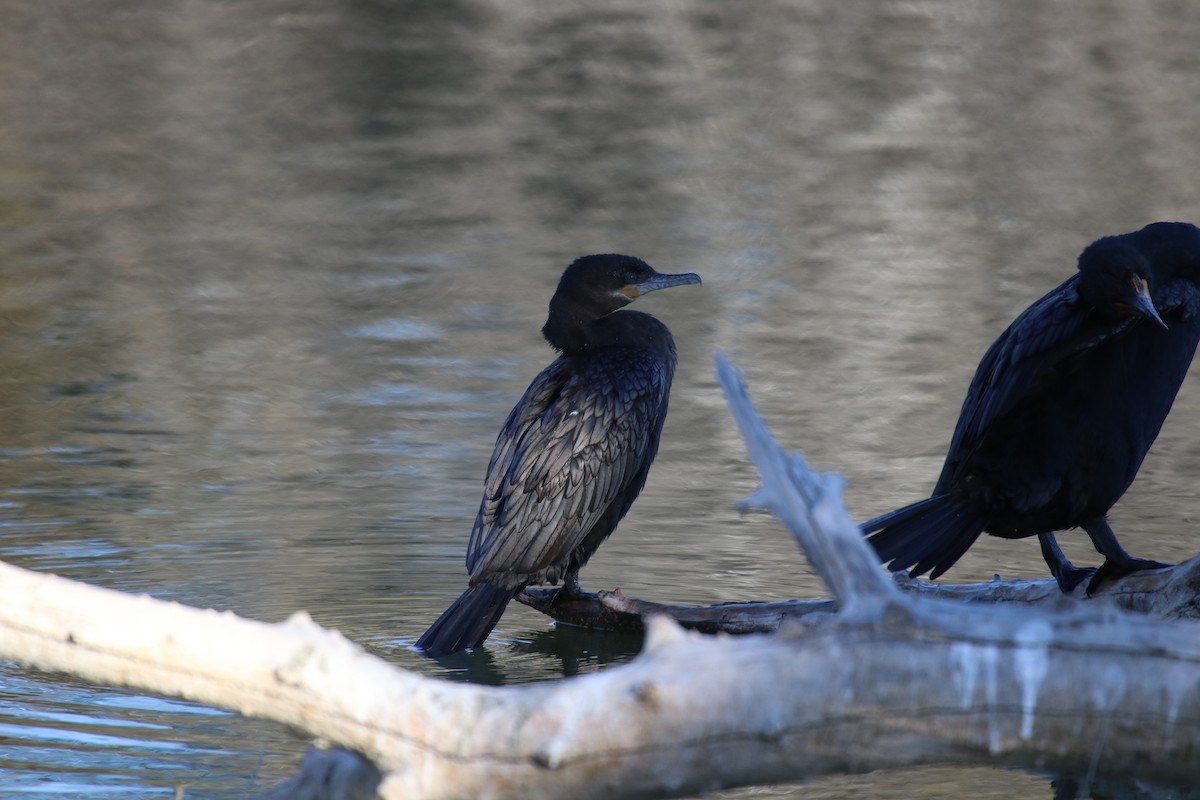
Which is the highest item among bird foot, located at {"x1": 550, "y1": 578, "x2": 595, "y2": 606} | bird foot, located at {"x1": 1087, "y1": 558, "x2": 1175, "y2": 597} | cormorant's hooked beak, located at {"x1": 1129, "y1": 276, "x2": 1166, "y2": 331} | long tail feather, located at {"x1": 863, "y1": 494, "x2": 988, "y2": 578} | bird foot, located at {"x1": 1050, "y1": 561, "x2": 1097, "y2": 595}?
cormorant's hooked beak, located at {"x1": 1129, "y1": 276, "x2": 1166, "y2": 331}

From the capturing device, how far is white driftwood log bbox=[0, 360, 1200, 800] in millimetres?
2588

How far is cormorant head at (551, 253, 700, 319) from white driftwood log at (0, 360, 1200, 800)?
10.2 ft

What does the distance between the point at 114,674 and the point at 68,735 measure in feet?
5.17

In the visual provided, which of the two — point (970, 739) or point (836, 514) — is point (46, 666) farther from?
point (970, 739)

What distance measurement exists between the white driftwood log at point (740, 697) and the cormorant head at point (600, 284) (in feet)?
10.2

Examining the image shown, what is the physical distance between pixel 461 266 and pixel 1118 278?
24.9ft

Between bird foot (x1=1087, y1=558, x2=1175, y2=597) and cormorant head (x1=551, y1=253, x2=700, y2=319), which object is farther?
cormorant head (x1=551, y1=253, x2=700, y2=319)

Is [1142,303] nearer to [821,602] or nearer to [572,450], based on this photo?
[821,602]

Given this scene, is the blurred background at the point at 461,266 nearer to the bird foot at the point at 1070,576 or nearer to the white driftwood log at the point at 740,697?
the bird foot at the point at 1070,576

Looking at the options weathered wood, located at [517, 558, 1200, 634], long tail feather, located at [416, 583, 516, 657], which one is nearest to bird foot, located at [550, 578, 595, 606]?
weathered wood, located at [517, 558, 1200, 634]

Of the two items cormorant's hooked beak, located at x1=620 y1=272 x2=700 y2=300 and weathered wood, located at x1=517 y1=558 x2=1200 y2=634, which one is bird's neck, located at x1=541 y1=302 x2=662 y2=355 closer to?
cormorant's hooked beak, located at x1=620 y1=272 x2=700 y2=300

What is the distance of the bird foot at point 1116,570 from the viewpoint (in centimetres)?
452

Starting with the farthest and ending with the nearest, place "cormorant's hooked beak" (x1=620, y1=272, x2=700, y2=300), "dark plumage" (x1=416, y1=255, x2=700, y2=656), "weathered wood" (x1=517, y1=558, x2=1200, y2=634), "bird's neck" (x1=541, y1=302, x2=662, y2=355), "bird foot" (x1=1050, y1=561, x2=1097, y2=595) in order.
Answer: "cormorant's hooked beak" (x1=620, y1=272, x2=700, y2=300) → "bird's neck" (x1=541, y1=302, x2=662, y2=355) → "dark plumage" (x1=416, y1=255, x2=700, y2=656) → "bird foot" (x1=1050, y1=561, x2=1097, y2=595) → "weathered wood" (x1=517, y1=558, x2=1200, y2=634)

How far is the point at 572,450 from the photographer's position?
524 centimetres
